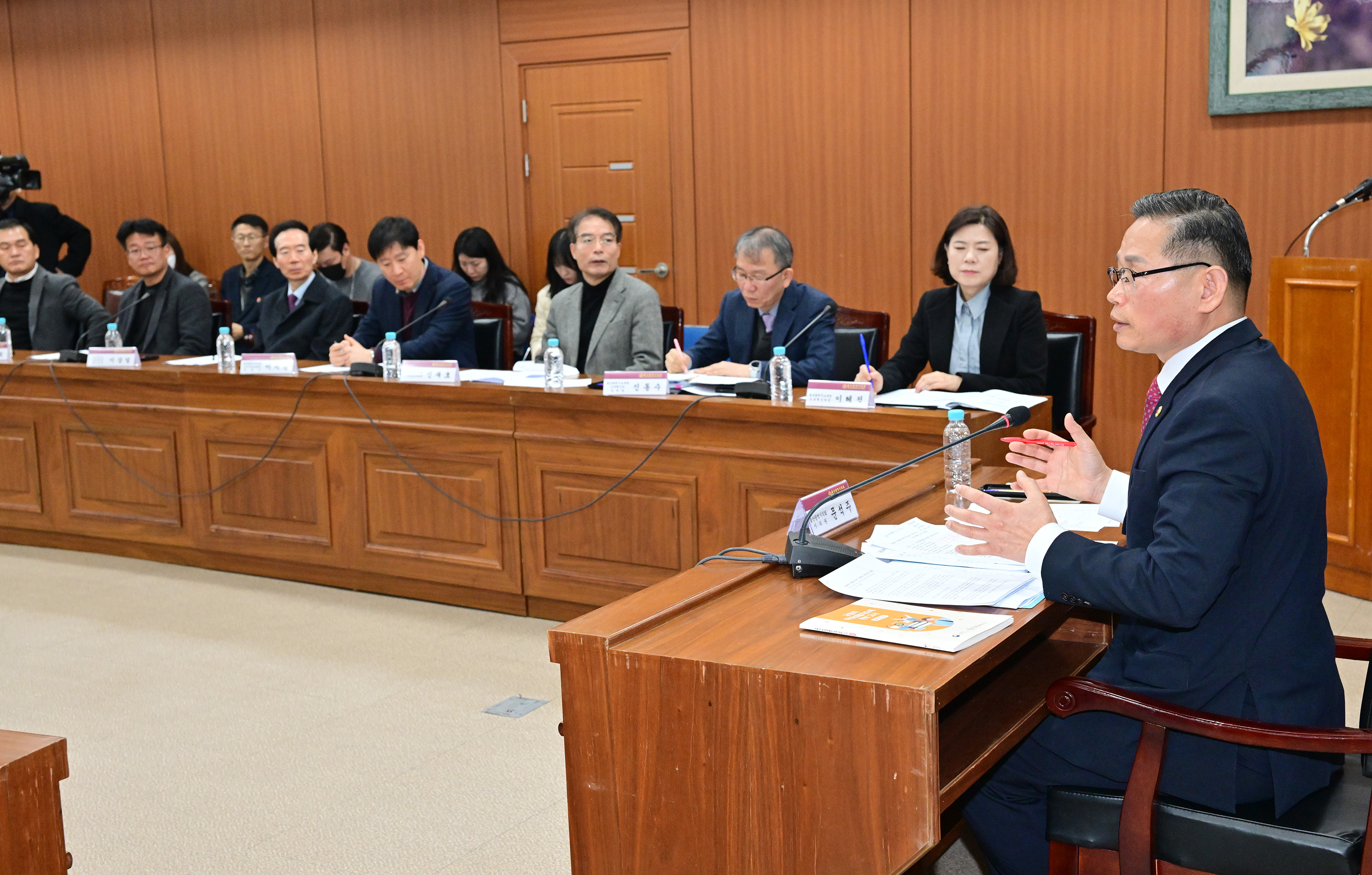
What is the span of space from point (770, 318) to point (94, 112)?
19.2 feet

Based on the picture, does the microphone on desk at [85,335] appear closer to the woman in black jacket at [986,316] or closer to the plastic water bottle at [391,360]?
the plastic water bottle at [391,360]

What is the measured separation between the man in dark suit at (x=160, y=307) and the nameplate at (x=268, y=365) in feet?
3.79

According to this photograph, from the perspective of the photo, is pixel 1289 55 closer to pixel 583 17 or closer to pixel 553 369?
pixel 553 369

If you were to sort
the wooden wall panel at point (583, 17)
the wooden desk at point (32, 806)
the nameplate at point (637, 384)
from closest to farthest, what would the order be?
the wooden desk at point (32, 806)
the nameplate at point (637, 384)
the wooden wall panel at point (583, 17)

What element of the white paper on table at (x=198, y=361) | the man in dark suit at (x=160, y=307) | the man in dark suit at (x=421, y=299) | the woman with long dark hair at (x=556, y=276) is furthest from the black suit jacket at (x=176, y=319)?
the woman with long dark hair at (x=556, y=276)

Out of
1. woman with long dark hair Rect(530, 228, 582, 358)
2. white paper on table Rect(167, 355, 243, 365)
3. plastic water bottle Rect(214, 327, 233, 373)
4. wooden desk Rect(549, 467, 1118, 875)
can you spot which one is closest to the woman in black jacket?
wooden desk Rect(549, 467, 1118, 875)

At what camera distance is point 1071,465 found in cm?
202

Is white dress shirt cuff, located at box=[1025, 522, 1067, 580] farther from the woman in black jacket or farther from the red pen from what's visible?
the woman in black jacket

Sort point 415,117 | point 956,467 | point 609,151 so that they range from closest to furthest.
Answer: point 956,467, point 609,151, point 415,117

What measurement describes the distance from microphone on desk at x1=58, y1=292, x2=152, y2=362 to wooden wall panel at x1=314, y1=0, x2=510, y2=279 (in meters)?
1.72

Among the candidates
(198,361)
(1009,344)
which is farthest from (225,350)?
(1009,344)

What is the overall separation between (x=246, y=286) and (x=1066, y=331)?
450cm

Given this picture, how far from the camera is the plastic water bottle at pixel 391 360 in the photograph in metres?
4.12

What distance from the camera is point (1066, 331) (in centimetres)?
392
